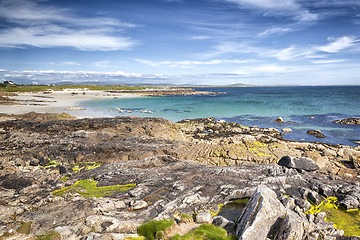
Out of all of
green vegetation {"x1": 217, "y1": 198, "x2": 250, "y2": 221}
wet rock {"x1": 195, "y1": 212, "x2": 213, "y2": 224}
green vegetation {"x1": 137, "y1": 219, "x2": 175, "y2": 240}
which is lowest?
green vegetation {"x1": 217, "y1": 198, "x2": 250, "y2": 221}

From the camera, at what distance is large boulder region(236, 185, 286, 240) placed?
29.7 ft

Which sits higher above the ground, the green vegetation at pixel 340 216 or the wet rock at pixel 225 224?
the wet rock at pixel 225 224

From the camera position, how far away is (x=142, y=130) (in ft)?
111

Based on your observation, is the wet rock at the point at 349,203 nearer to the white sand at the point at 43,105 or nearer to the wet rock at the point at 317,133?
the wet rock at the point at 317,133

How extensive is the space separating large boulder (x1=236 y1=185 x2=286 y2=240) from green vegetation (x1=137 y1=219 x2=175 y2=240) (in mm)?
3403

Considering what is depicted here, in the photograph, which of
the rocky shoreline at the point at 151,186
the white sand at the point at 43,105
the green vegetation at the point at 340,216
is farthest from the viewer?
the white sand at the point at 43,105

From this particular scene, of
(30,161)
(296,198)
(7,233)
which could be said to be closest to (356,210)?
(296,198)

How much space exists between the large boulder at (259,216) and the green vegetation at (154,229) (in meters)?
3.40

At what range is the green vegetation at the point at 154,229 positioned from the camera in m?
9.04

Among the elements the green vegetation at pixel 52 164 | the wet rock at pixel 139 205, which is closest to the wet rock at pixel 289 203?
the wet rock at pixel 139 205

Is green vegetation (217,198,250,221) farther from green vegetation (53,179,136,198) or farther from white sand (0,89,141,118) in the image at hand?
white sand (0,89,141,118)

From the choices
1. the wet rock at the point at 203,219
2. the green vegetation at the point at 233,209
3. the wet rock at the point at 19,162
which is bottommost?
the green vegetation at the point at 233,209

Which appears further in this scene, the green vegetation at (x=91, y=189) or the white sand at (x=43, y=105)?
the white sand at (x=43, y=105)

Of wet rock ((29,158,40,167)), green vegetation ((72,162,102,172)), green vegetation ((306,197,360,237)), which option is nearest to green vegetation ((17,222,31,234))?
green vegetation ((72,162,102,172))
